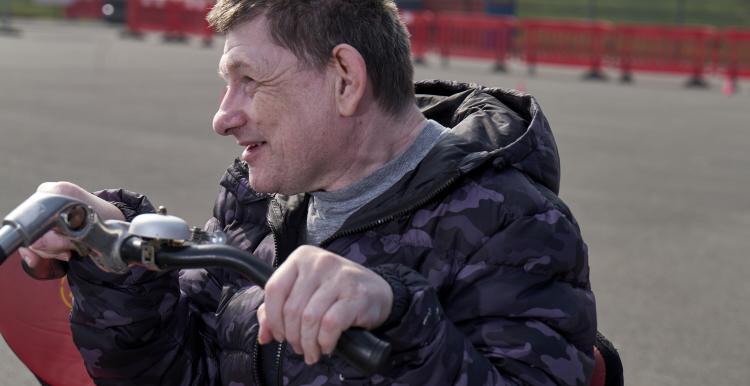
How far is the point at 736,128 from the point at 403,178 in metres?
11.9

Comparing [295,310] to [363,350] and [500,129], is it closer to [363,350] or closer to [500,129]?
[363,350]

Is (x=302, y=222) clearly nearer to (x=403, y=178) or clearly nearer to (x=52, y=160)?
(x=403, y=178)

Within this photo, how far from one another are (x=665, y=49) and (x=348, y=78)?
1952 centimetres

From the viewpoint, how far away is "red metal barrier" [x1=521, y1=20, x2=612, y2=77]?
71.1 ft

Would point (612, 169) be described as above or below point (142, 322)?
below

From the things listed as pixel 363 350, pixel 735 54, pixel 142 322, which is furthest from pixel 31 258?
pixel 735 54

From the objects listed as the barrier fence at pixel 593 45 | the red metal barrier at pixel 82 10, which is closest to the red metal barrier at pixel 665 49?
the barrier fence at pixel 593 45

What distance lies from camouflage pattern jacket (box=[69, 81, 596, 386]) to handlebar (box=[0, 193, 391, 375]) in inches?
10.7

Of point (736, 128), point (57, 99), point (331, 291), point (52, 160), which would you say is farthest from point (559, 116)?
point (331, 291)

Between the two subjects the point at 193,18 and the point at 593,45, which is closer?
the point at 593,45

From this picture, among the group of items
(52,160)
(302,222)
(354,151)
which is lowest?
(52,160)

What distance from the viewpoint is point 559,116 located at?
46.2ft

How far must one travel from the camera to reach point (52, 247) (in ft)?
6.73

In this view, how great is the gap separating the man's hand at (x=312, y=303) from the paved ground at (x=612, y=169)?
328 cm
